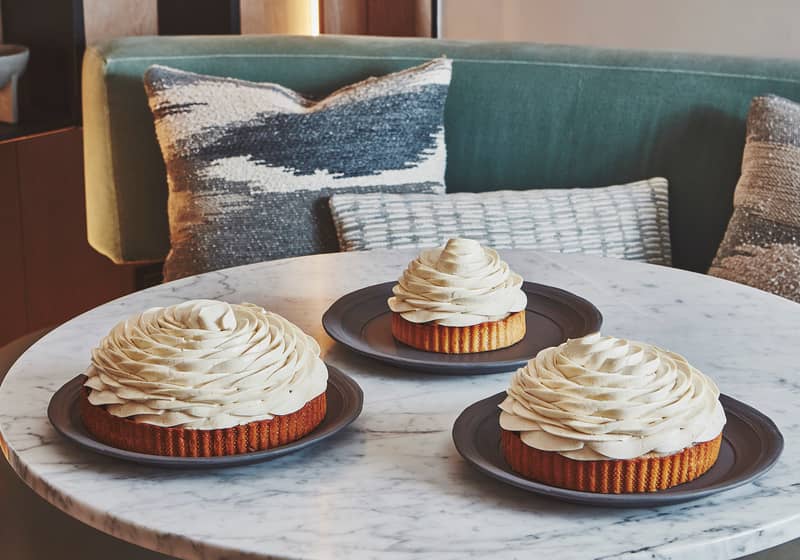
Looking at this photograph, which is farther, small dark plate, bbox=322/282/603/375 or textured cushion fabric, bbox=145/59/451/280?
textured cushion fabric, bbox=145/59/451/280

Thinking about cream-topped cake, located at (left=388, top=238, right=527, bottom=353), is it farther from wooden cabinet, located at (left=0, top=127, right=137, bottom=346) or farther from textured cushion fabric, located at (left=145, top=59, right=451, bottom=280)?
wooden cabinet, located at (left=0, top=127, right=137, bottom=346)

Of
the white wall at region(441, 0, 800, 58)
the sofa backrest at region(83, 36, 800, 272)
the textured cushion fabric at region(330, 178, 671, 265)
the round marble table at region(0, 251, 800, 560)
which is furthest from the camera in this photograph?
the white wall at region(441, 0, 800, 58)

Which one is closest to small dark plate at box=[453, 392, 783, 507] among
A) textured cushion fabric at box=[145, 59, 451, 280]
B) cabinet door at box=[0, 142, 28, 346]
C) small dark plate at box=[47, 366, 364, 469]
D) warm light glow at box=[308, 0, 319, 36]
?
small dark plate at box=[47, 366, 364, 469]

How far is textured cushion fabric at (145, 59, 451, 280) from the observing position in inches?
85.9

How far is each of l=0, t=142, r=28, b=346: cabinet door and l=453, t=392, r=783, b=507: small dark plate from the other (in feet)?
6.88

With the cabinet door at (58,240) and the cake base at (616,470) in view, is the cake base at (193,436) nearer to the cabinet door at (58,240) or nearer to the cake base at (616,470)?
the cake base at (616,470)

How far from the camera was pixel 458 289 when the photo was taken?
1229 millimetres

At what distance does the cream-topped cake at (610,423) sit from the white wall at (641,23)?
1.95m

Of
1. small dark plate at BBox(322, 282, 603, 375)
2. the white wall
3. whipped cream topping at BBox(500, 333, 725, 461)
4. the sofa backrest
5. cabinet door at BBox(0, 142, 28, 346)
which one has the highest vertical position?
the white wall

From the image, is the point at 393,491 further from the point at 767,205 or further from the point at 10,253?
the point at 10,253

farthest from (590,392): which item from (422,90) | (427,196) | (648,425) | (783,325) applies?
(422,90)

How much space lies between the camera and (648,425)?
0.93m

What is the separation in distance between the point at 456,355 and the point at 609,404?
0.33m

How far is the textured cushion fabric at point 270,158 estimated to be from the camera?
2182 mm
